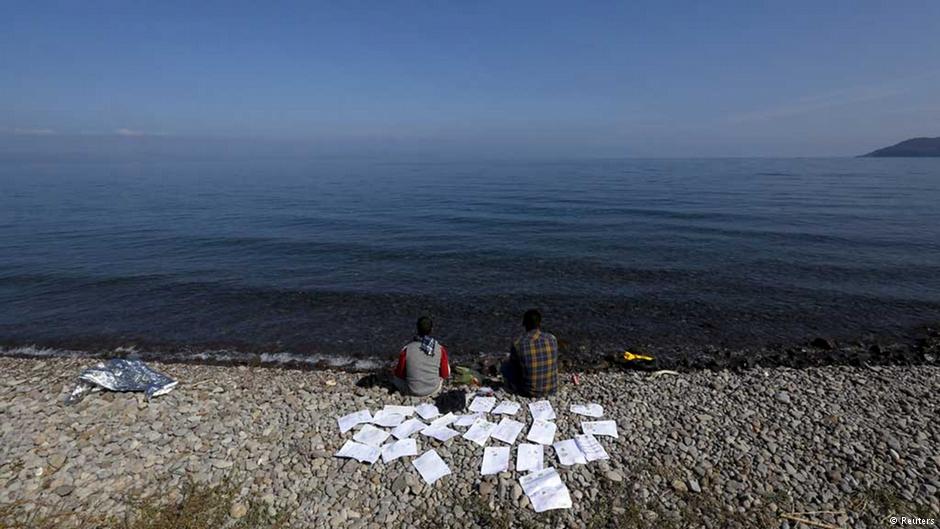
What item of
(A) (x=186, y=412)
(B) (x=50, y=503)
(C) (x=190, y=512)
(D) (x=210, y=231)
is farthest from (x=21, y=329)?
(D) (x=210, y=231)

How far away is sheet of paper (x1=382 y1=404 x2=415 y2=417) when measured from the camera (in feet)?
29.9

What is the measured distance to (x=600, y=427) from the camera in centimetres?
854

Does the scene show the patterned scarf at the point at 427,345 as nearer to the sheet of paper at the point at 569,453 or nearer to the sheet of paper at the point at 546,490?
the sheet of paper at the point at 569,453

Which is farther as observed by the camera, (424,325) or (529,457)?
(424,325)

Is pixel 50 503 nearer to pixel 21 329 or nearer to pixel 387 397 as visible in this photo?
pixel 387 397

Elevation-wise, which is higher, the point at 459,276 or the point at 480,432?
the point at 480,432

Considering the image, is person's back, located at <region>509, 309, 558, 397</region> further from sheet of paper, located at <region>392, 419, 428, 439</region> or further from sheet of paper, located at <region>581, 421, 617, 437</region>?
Answer: sheet of paper, located at <region>392, 419, 428, 439</region>

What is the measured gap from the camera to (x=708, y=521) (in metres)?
6.34

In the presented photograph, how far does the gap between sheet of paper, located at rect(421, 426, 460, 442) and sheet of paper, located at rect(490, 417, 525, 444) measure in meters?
0.79

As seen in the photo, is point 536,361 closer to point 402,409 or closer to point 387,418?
point 402,409

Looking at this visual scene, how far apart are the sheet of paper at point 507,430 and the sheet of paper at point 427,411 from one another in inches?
55.8

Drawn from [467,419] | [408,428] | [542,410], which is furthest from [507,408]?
[408,428]

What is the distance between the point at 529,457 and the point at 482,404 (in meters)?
1.99

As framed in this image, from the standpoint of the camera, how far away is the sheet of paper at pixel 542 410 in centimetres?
890
